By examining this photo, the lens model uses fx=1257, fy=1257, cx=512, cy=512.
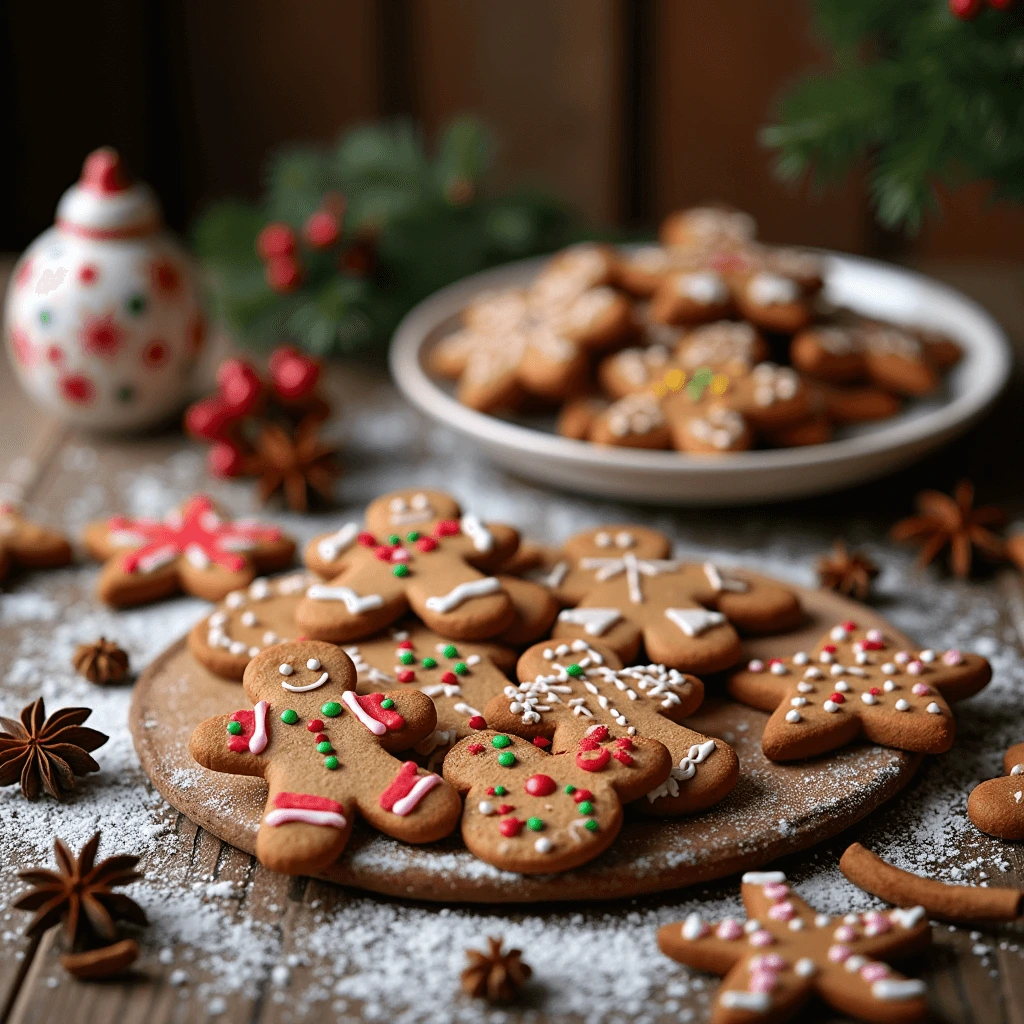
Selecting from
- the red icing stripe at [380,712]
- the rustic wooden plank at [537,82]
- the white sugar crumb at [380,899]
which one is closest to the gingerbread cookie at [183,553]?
the white sugar crumb at [380,899]

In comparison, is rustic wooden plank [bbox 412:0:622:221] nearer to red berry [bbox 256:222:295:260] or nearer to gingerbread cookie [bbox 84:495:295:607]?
red berry [bbox 256:222:295:260]

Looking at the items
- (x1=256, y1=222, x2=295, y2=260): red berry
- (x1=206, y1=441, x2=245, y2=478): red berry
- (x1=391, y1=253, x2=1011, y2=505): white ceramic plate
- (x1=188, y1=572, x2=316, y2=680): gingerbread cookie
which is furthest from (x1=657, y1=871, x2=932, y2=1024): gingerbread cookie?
(x1=256, y1=222, x2=295, y2=260): red berry

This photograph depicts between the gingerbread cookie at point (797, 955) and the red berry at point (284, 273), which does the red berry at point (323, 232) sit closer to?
the red berry at point (284, 273)

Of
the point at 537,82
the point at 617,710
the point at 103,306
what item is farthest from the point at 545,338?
the point at 537,82

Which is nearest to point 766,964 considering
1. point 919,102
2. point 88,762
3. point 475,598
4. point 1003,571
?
point 475,598

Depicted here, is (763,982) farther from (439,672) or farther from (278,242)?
(278,242)

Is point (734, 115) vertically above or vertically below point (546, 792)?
above

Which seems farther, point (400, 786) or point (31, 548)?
point (31, 548)
